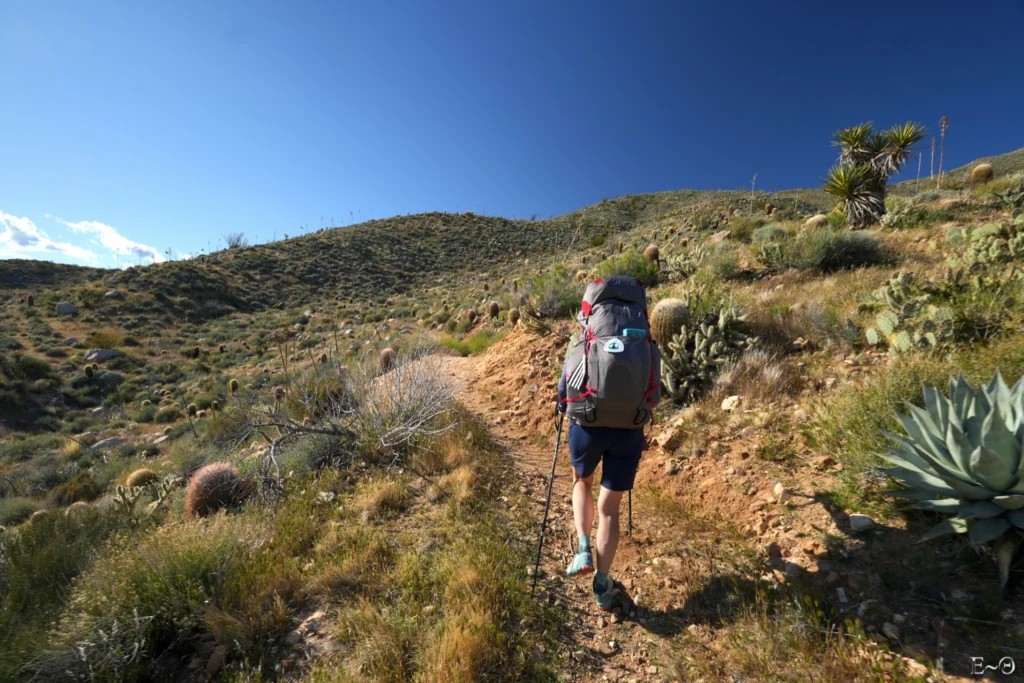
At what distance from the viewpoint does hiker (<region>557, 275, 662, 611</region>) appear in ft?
7.59

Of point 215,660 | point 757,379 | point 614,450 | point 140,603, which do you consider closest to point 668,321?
point 757,379

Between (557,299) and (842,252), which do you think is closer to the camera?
(842,252)

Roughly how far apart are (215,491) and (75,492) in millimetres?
7821

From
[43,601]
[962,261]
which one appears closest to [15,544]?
[43,601]

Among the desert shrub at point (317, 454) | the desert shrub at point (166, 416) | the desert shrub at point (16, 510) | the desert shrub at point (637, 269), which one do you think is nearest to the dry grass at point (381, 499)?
the desert shrub at point (317, 454)

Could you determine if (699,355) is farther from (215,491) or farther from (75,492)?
(75,492)

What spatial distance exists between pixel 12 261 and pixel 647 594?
4516 cm

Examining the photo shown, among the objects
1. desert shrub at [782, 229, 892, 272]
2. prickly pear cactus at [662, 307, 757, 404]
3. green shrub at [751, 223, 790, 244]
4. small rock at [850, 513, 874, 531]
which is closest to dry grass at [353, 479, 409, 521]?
prickly pear cactus at [662, 307, 757, 404]

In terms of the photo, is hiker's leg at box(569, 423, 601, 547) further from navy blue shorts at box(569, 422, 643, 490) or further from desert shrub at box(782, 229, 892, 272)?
desert shrub at box(782, 229, 892, 272)

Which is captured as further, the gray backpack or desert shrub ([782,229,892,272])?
desert shrub ([782,229,892,272])

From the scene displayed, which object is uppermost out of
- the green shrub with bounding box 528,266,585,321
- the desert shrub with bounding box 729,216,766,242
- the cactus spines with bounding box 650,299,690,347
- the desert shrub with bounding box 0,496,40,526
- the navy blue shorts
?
the desert shrub with bounding box 729,216,766,242

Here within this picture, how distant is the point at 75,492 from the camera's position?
8.37m

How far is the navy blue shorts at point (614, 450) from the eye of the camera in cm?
243

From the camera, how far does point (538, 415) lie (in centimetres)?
562
